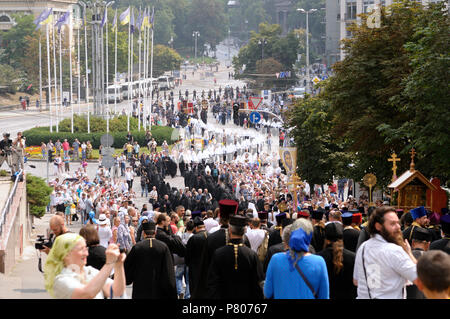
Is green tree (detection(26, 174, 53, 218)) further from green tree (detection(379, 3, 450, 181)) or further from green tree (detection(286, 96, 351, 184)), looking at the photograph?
green tree (detection(379, 3, 450, 181))

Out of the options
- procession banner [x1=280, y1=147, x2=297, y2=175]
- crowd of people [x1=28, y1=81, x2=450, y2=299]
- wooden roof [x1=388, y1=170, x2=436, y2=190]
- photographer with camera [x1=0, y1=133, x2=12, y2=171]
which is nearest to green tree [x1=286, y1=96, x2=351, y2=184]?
procession banner [x1=280, y1=147, x2=297, y2=175]

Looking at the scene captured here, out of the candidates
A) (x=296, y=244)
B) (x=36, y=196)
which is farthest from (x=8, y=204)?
(x=296, y=244)

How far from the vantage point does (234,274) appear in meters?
9.20

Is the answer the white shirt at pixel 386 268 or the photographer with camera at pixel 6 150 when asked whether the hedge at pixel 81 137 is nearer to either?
the photographer with camera at pixel 6 150

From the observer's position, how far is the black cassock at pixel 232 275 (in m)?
9.17

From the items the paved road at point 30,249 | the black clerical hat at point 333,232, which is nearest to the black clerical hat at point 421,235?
the black clerical hat at point 333,232

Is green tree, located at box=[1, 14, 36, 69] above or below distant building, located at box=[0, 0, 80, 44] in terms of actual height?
below

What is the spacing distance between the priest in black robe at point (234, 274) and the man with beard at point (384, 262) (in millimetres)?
1165

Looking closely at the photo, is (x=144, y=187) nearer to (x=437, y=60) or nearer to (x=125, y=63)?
(x=437, y=60)

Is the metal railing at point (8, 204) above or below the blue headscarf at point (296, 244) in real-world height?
below

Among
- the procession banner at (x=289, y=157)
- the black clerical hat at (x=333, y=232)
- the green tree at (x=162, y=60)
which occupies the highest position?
the black clerical hat at (x=333, y=232)

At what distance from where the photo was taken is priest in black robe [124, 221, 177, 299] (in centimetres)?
1087

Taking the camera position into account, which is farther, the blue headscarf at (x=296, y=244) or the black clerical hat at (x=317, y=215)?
the black clerical hat at (x=317, y=215)

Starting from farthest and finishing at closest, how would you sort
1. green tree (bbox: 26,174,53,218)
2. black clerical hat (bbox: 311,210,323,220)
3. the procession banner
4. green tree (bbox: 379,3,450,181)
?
1. the procession banner
2. green tree (bbox: 26,174,53,218)
3. green tree (bbox: 379,3,450,181)
4. black clerical hat (bbox: 311,210,323,220)
